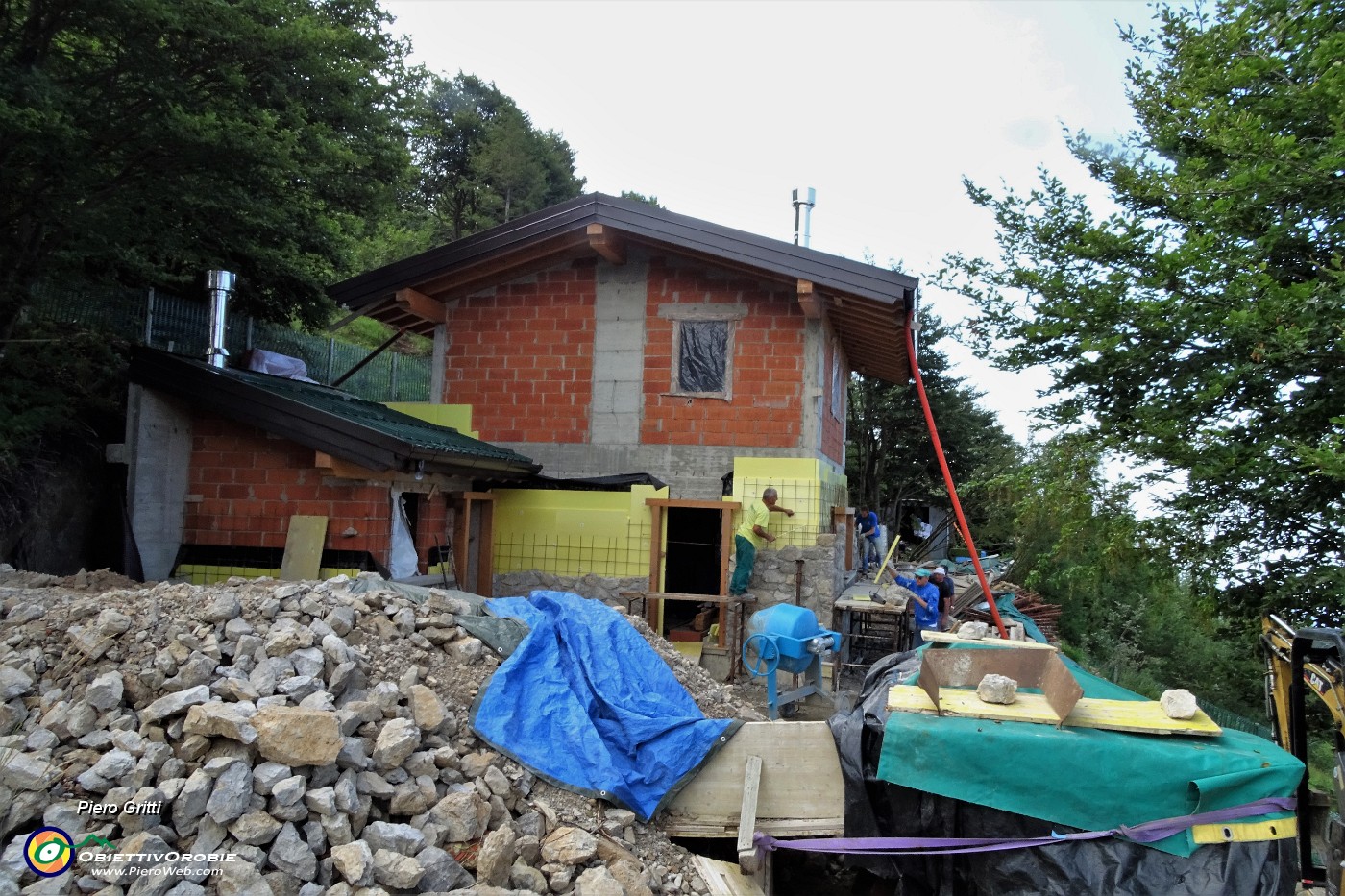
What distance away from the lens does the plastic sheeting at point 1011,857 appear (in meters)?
5.16

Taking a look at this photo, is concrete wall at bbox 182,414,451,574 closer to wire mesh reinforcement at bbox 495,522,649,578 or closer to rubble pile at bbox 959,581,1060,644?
wire mesh reinforcement at bbox 495,522,649,578

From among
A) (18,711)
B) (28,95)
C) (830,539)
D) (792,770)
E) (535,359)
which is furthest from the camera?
(535,359)

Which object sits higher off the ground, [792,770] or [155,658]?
[155,658]

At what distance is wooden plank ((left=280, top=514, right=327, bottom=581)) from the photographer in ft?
29.5

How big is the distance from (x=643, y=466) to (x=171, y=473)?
566cm

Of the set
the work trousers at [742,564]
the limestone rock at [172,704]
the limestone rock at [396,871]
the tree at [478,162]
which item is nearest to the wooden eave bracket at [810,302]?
the work trousers at [742,564]

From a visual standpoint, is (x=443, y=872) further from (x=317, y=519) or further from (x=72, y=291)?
(x=72, y=291)

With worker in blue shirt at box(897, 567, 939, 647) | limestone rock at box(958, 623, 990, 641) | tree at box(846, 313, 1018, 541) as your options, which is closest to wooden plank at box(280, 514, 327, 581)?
limestone rock at box(958, 623, 990, 641)

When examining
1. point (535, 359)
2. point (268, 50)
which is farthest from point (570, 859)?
point (268, 50)

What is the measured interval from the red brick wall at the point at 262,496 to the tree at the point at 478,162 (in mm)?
24660

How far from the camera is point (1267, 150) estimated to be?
9094mm

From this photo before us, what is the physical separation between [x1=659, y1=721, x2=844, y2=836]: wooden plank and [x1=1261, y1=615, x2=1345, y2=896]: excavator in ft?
9.21

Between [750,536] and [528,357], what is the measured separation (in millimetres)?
4162

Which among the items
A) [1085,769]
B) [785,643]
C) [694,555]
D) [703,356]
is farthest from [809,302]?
[1085,769]
